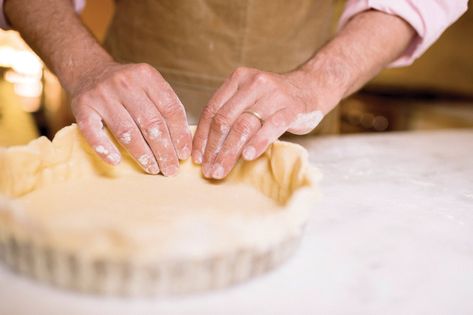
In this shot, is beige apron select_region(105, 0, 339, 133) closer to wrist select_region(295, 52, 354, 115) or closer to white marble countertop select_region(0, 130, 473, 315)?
wrist select_region(295, 52, 354, 115)

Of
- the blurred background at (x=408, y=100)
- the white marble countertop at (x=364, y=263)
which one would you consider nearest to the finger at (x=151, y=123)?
the white marble countertop at (x=364, y=263)

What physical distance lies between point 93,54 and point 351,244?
2.39 feet

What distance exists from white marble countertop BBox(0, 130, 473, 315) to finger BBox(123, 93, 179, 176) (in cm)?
34

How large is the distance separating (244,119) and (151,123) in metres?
0.19

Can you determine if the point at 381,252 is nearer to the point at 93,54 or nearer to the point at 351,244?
the point at 351,244

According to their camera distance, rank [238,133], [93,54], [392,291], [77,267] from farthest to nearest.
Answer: [93,54] < [238,133] < [392,291] < [77,267]

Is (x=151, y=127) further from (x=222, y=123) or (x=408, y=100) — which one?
(x=408, y=100)

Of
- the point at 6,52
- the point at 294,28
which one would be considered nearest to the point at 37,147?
the point at 294,28

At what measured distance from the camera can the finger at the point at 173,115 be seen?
3.48 feet

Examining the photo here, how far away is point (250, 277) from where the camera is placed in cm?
77

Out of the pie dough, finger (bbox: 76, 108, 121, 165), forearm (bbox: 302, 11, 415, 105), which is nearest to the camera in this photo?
the pie dough

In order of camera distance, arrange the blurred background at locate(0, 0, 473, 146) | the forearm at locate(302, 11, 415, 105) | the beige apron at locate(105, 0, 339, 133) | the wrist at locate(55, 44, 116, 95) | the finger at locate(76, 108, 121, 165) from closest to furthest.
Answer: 1. the finger at locate(76, 108, 121, 165)
2. the wrist at locate(55, 44, 116, 95)
3. the forearm at locate(302, 11, 415, 105)
4. the beige apron at locate(105, 0, 339, 133)
5. the blurred background at locate(0, 0, 473, 146)

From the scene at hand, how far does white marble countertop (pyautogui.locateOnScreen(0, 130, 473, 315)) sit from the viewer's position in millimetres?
704

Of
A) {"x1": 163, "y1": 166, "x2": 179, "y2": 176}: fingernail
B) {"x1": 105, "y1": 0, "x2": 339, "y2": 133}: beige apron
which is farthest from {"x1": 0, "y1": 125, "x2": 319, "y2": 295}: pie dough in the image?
{"x1": 105, "y1": 0, "x2": 339, "y2": 133}: beige apron
